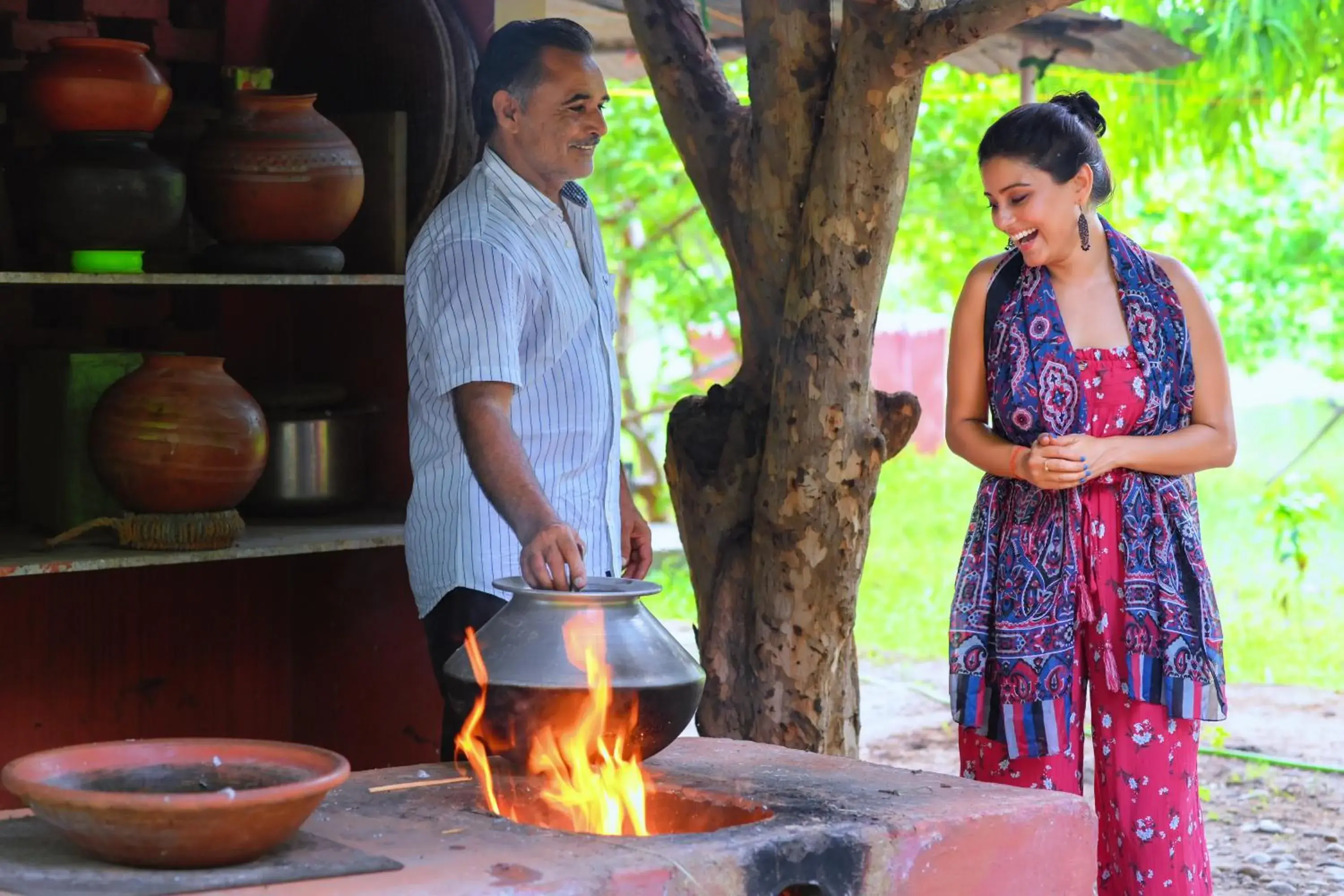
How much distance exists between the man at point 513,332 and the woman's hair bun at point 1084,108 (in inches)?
36.2

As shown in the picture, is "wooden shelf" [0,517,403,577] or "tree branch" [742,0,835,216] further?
"tree branch" [742,0,835,216]

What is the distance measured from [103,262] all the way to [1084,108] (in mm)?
1984

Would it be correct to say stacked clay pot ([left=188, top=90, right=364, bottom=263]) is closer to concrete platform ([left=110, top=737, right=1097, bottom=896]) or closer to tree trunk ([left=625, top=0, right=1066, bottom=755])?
tree trunk ([left=625, top=0, right=1066, bottom=755])

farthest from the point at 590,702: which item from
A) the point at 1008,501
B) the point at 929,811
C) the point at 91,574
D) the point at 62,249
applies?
the point at 91,574

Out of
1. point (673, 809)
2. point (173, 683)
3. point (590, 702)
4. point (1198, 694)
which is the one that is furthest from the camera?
point (173, 683)

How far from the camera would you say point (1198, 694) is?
3.24 meters

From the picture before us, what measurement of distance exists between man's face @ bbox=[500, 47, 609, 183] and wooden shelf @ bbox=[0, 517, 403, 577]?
990 millimetres

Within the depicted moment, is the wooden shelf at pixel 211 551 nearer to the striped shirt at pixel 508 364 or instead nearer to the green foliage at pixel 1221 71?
the striped shirt at pixel 508 364

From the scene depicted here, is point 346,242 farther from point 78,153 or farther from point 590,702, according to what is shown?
point 590,702

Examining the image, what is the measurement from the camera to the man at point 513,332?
2.98 m

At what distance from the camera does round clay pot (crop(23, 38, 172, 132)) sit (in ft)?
11.3

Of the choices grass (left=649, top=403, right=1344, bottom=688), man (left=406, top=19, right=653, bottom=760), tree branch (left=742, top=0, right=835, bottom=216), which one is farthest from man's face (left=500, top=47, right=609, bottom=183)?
grass (left=649, top=403, right=1344, bottom=688)

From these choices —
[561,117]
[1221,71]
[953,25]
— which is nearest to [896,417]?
[953,25]

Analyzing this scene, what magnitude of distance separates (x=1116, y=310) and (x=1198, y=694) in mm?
754
